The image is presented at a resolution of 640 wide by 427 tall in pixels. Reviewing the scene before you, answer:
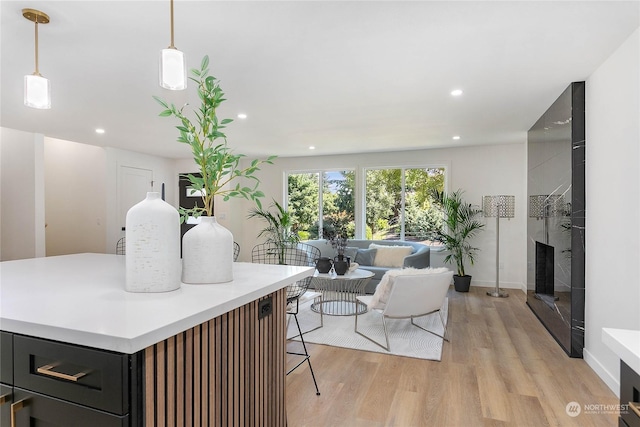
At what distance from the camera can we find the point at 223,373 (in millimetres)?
1293

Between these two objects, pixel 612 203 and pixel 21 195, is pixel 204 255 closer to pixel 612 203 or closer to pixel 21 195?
pixel 612 203

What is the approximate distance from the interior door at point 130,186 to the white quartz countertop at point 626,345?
6.85 m

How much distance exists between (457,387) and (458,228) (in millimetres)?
3986

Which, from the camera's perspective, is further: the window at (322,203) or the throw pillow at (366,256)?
the window at (322,203)

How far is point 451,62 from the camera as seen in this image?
2.71 metres

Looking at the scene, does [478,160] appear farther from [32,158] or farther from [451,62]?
[32,158]

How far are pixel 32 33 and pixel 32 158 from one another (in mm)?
3759

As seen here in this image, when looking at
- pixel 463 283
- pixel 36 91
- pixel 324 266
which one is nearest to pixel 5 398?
pixel 36 91

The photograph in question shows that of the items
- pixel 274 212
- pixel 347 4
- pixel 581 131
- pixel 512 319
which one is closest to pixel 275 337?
pixel 347 4

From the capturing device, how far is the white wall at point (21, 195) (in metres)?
5.22

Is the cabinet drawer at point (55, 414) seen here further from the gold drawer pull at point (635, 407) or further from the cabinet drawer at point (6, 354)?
the gold drawer pull at point (635, 407)

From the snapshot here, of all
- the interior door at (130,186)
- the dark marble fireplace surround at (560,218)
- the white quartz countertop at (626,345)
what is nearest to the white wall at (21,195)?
the interior door at (130,186)

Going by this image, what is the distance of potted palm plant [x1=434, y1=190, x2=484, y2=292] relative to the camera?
234 inches

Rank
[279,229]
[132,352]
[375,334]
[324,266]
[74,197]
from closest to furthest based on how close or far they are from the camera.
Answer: [132,352], [375,334], [324,266], [74,197], [279,229]
